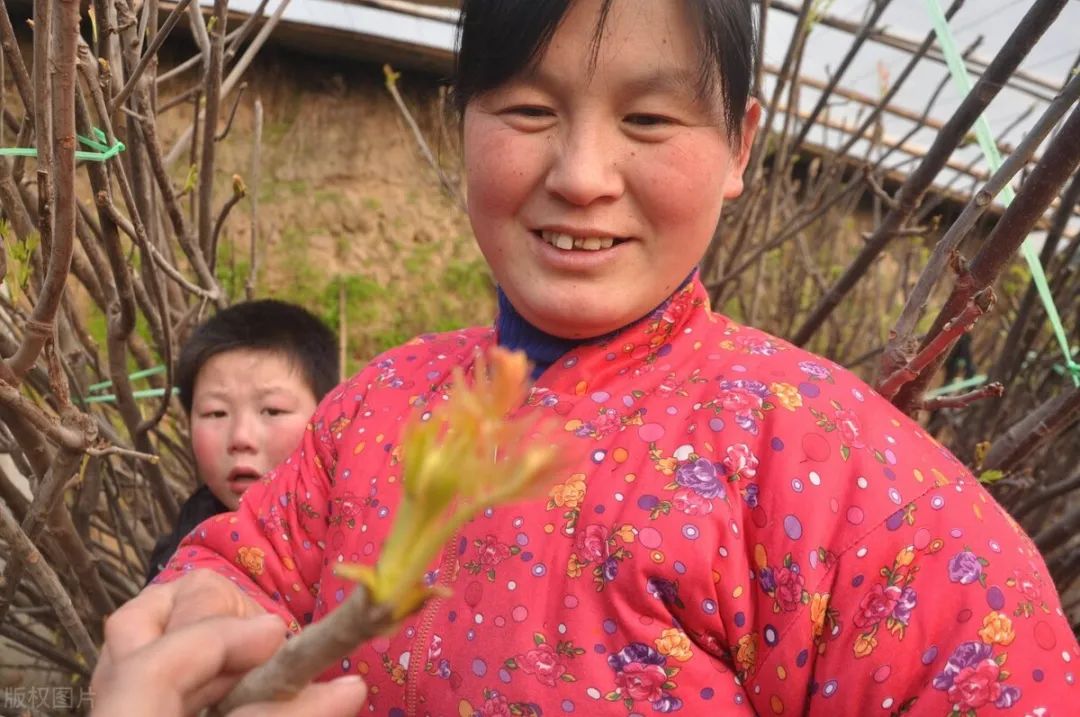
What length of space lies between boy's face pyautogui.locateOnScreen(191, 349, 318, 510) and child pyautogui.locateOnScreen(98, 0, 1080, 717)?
0.59 m

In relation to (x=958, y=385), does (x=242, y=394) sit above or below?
below

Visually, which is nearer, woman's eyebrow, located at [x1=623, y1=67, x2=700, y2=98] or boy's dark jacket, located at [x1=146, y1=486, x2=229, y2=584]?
woman's eyebrow, located at [x1=623, y1=67, x2=700, y2=98]

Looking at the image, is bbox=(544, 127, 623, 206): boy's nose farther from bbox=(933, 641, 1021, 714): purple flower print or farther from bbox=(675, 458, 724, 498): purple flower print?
bbox=(933, 641, 1021, 714): purple flower print

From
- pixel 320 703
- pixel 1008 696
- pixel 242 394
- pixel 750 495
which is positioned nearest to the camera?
pixel 320 703

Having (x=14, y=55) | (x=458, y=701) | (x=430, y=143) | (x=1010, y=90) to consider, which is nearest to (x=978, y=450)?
(x=458, y=701)

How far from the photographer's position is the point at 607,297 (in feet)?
2.73

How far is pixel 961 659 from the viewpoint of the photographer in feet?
2.08

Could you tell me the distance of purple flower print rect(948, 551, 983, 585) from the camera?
66cm

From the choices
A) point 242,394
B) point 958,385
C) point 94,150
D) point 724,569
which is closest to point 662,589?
point 724,569

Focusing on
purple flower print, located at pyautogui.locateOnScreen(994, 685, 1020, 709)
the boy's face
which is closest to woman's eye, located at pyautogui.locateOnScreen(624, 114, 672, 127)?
purple flower print, located at pyautogui.locateOnScreen(994, 685, 1020, 709)

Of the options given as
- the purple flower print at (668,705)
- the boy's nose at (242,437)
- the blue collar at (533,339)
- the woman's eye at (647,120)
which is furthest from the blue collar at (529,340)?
the boy's nose at (242,437)

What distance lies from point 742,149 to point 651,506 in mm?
401

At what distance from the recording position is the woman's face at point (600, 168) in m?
0.78

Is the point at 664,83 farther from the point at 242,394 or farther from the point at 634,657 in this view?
the point at 242,394
